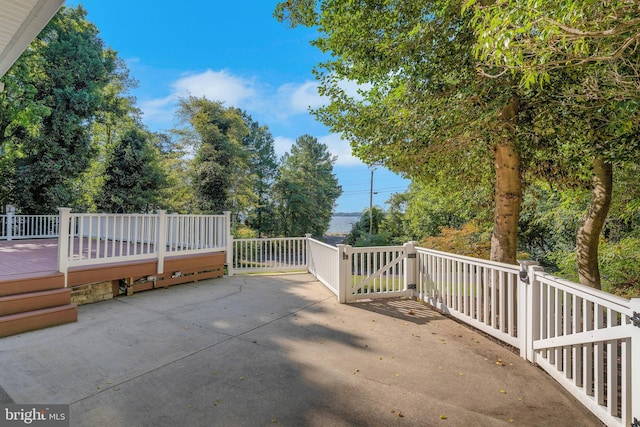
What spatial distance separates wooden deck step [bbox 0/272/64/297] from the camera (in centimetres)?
372

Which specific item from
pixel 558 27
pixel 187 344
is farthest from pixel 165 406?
pixel 558 27

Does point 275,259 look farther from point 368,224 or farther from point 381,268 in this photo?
point 368,224

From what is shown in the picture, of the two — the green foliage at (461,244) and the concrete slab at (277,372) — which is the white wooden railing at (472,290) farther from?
the green foliage at (461,244)

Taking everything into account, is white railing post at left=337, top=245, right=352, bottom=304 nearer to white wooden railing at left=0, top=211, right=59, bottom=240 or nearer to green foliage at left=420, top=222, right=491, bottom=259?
green foliage at left=420, top=222, right=491, bottom=259

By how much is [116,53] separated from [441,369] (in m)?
19.1

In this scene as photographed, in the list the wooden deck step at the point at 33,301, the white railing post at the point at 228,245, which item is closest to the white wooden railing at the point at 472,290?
the white railing post at the point at 228,245

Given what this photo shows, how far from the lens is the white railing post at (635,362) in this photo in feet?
5.86

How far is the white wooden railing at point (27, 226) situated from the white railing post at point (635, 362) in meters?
13.1

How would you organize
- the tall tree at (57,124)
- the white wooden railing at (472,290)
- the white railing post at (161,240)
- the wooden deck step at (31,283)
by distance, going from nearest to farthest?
the white wooden railing at (472,290), the wooden deck step at (31,283), the white railing post at (161,240), the tall tree at (57,124)

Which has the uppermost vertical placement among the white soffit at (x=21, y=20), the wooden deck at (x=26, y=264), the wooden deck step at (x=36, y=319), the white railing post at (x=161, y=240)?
the white soffit at (x=21, y=20)

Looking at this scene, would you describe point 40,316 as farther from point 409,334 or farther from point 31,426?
point 409,334

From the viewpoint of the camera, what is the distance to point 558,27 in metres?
2.01

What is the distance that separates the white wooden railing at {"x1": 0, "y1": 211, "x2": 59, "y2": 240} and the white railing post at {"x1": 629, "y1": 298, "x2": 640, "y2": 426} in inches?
516

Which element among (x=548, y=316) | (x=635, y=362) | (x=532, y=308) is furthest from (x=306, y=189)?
(x=635, y=362)
